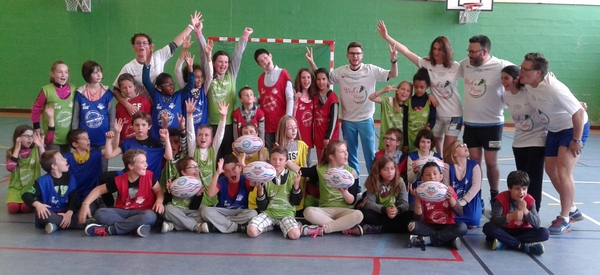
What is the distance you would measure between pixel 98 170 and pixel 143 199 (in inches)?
30.1

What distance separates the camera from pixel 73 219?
434 cm

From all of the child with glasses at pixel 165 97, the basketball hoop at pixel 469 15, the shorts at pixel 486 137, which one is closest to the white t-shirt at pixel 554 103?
the shorts at pixel 486 137

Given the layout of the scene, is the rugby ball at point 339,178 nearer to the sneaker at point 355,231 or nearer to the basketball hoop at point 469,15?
the sneaker at point 355,231

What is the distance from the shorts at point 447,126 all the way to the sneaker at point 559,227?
120 cm

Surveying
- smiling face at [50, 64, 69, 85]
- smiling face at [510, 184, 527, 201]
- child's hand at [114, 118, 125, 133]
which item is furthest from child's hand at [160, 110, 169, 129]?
smiling face at [510, 184, 527, 201]

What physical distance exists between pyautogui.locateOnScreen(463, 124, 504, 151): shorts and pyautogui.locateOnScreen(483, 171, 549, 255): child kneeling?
84cm

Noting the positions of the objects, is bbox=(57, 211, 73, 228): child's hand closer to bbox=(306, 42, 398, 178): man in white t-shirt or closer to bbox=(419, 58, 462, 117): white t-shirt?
bbox=(306, 42, 398, 178): man in white t-shirt

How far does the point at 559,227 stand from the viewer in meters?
4.47

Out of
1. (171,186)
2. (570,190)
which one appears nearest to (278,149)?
(171,186)

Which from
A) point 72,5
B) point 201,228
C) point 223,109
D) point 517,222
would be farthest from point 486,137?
point 72,5

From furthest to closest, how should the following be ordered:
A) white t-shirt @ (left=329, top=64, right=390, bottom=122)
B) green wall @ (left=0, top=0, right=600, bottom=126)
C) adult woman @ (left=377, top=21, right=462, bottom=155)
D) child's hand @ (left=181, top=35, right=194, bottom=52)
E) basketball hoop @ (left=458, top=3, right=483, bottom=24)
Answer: green wall @ (left=0, top=0, right=600, bottom=126) → basketball hoop @ (left=458, top=3, right=483, bottom=24) → white t-shirt @ (left=329, top=64, right=390, bottom=122) → child's hand @ (left=181, top=35, right=194, bottom=52) → adult woman @ (left=377, top=21, right=462, bottom=155)

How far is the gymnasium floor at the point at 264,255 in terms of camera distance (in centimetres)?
352

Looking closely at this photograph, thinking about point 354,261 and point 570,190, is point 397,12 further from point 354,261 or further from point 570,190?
point 354,261

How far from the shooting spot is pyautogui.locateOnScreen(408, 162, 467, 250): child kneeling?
4035 mm
